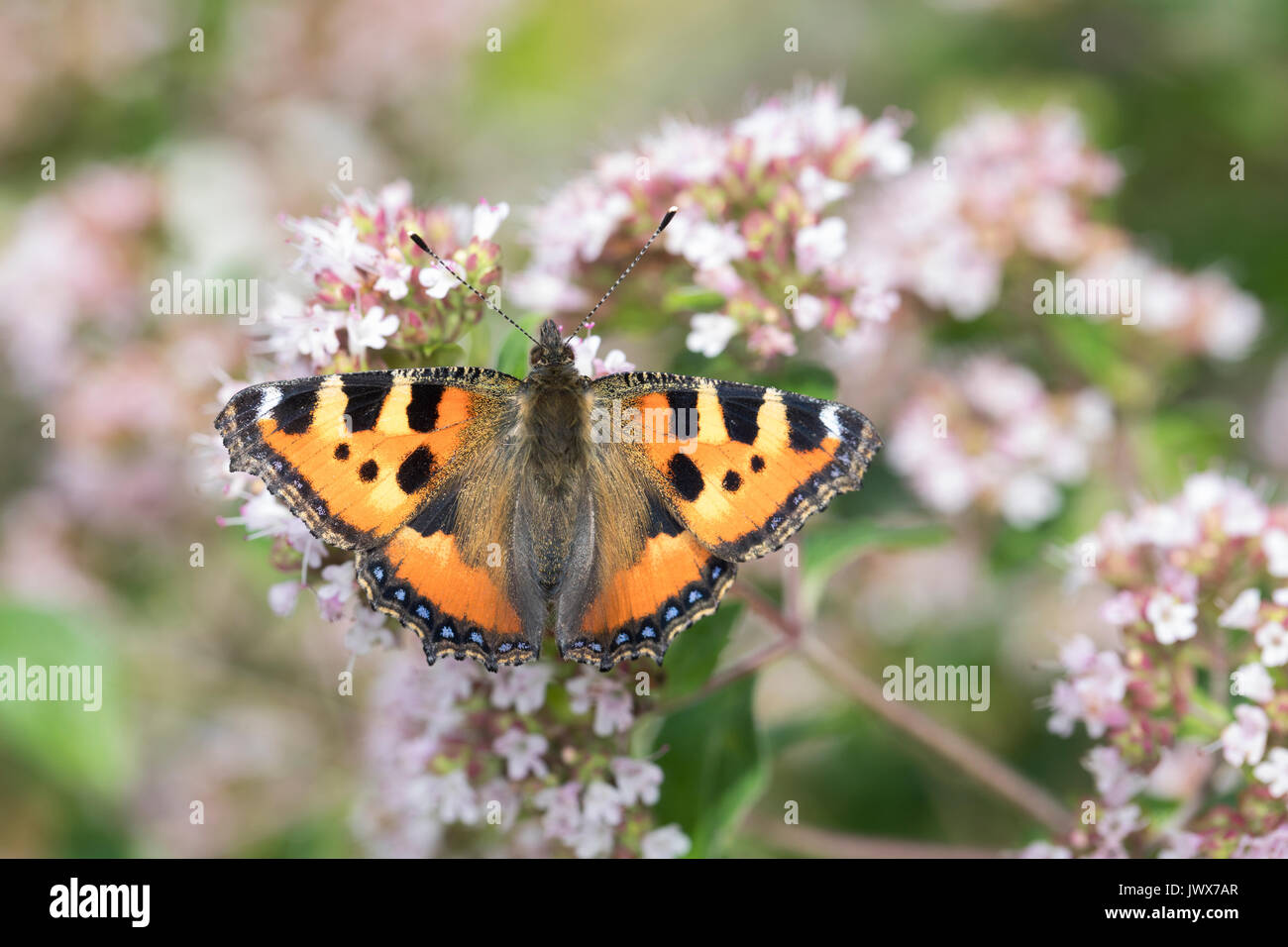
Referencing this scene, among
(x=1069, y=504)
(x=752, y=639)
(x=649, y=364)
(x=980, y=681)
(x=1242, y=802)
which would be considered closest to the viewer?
(x=1242, y=802)

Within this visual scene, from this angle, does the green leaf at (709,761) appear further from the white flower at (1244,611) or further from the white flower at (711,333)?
the white flower at (1244,611)

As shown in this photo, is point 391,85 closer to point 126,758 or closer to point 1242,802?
point 126,758

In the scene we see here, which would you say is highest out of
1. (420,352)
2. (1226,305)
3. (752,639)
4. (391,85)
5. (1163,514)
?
(391,85)

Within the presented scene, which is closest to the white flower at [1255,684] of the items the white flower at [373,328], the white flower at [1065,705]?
the white flower at [1065,705]

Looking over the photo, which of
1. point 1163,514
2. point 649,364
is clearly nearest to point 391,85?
point 649,364

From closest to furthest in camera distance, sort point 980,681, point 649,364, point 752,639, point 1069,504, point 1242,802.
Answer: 1. point 1242,802
2. point 1069,504
3. point 980,681
4. point 752,639
5. point 649,364

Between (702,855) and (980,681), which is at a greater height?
(980,681)

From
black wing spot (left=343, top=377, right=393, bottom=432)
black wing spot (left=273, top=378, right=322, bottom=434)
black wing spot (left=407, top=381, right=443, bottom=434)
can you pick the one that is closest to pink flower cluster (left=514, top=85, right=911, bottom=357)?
black wing spot (left=407, top=381, right=443, bottom=434)

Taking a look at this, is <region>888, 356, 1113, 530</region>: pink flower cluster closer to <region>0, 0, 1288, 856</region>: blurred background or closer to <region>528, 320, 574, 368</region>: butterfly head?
<region>0, 0, 1288, 856</region>: blurred background
